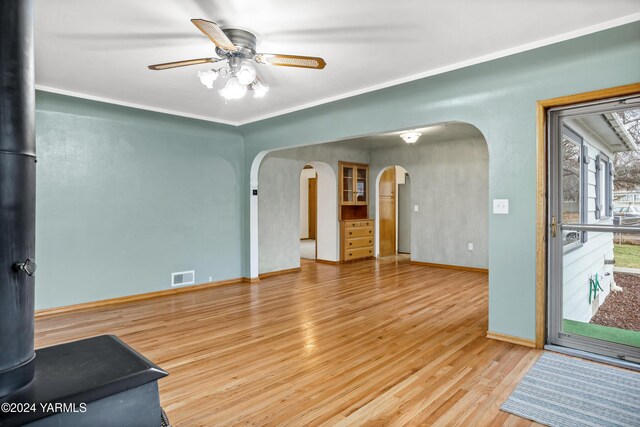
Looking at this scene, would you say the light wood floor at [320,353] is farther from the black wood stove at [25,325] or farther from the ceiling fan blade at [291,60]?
the ceiling fan blade at [291,60]

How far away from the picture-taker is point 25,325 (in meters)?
1.31

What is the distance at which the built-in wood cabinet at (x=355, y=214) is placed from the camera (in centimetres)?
771

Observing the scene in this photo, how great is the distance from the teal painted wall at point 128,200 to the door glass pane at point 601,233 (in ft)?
14.7

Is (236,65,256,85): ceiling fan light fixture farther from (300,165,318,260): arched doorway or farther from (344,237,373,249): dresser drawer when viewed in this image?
(300,165,318,260): arched doorway

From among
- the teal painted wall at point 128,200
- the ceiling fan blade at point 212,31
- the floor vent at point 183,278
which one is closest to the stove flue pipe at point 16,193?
the ceiling fan blade at point 212,31

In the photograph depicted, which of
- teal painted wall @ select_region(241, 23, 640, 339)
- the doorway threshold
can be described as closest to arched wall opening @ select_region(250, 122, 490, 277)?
teal painted wall @ select_region(241, 23, 640, 339)

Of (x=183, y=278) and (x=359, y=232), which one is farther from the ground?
(x=359, y=232)

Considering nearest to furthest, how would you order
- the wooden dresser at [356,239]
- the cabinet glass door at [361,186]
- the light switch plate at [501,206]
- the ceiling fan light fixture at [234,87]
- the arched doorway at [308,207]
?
the ceiling fan light fixture at [234,87], the light switch plate at [501,206], the wooden dresser at [356,239], the cabinet glass door at [361,186], the arched doorway at [308,207]

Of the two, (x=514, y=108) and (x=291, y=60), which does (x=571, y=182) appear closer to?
(x=514, y=108)

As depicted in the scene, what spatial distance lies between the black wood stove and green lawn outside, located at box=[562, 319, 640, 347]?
10.7 feet

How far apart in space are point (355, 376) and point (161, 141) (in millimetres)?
4109

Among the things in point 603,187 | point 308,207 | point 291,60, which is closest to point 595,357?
point 603,187

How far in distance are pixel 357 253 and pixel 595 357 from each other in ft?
17.3

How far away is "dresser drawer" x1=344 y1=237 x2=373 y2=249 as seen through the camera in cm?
774
